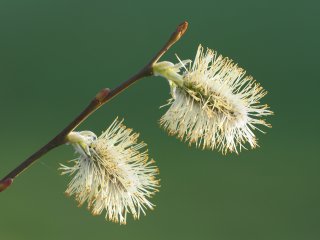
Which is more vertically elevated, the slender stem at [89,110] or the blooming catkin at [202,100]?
the blooming catkin at [202,100]

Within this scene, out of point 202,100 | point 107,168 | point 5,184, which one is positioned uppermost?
point 202,100

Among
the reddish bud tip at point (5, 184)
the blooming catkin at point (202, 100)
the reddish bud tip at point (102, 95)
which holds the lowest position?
Answer: the reddish bud tip at point (5, 184)

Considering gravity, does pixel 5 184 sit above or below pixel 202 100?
below

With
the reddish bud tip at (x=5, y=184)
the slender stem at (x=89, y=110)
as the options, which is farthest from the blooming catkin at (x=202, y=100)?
the reddish bud tip at (x=5, y=184)

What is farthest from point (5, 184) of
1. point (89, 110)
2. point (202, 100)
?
point (202, 100)

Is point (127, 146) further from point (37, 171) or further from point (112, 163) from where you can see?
point (37, 171)

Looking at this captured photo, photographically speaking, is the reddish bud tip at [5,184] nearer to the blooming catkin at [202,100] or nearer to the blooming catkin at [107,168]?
the blooming catkin at [107,168]

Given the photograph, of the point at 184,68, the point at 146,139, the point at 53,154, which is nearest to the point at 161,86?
the point at 146,139

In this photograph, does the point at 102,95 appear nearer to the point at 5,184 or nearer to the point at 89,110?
the point at 89,110

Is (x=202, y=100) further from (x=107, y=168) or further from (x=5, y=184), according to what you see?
(x=5, y=184)

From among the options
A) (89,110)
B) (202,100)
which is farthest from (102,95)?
(202,100)
